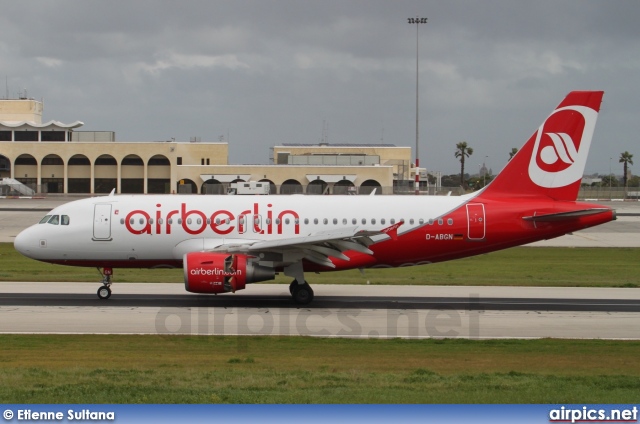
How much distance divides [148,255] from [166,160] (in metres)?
80.2

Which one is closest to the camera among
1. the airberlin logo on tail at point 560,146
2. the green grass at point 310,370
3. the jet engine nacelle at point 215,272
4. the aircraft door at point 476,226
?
the green grass at point 310,370

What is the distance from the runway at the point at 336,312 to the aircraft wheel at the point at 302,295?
291mm

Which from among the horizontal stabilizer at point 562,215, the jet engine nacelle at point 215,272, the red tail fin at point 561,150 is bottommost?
the jet engine nacelle at point 215,272

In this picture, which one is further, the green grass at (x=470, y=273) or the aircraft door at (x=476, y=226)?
the green grass at (x=470, y=273)

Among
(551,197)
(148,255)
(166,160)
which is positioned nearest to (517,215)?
(551,197)

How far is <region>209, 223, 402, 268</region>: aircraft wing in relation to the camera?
88.9ft

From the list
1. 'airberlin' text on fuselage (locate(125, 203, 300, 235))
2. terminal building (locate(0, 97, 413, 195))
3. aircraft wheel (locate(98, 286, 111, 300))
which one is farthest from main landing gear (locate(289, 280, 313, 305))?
terminal building (locate(0, 97, 413, 195))

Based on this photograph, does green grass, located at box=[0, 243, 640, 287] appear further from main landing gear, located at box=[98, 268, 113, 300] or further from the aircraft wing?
the aircraft wing

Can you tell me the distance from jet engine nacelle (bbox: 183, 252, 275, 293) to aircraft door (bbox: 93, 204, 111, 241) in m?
3.63

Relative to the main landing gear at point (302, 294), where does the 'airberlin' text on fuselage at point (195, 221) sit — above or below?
above

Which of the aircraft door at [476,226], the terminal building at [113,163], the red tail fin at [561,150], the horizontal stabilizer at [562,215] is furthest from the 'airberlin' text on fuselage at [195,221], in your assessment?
the terminal building at [113,163]

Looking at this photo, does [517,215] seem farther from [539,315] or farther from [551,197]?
[539,315]

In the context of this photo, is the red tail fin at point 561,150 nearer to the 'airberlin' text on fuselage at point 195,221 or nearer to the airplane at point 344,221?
the airplane at point 344,221

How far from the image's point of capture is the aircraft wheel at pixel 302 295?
94.1 ft
